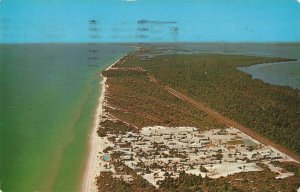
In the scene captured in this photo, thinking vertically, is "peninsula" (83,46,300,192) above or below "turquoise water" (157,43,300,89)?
below

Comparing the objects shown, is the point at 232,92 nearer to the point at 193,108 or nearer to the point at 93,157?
the point at 193,108

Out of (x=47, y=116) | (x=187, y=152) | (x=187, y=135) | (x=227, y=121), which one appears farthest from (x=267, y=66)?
(x=187, y=152)

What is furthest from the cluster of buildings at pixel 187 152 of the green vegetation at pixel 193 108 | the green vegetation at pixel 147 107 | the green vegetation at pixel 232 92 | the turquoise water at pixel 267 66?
the turquoise water at pixel 267 66

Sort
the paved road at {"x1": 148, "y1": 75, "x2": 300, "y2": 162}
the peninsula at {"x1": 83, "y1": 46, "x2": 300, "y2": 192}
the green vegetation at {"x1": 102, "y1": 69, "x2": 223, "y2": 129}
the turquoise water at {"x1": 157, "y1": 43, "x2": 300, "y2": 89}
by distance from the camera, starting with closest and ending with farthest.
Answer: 1. the peninsula at {"x1": 83, "y1": 46, "x2": 300, "y2": 192}
2. the paved road at {"x1": 148, "y1": 75, "x2": 300, "y2": 162}
3. the green vegetation at {"x1": 102, "y1": 69, "x2": 223, "y2": 129}
4. the turquoise water at {"x1": 157, "y1": 43, "x2": 300, "y2": 89}

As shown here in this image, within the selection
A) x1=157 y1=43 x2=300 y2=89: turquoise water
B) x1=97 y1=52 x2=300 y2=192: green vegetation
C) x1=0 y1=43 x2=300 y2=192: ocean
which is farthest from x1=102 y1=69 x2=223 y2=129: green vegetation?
x1=157 y1=43 x2=300 y2=89: turquoise water

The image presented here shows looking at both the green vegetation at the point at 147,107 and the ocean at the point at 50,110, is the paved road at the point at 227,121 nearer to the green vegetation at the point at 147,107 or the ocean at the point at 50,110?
the green vegetation at the point at 147,107

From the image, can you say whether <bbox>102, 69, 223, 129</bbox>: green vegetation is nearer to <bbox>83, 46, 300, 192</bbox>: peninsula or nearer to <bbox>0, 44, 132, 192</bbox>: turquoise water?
<bbox>83, 46, 300, 192</bbox>: peninsula
